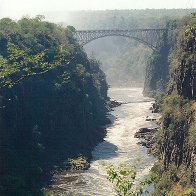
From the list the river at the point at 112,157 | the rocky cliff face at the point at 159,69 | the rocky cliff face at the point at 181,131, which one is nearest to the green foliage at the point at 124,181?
the river at the point at 112,157

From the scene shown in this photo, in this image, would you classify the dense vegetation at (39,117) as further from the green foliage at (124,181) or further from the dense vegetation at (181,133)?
the green foliage at (124,181)

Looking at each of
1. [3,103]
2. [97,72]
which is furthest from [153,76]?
[3,103]

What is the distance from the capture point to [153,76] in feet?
481

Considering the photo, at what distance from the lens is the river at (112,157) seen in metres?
54.9

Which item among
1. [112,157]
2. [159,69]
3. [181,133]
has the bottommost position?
[112,157]

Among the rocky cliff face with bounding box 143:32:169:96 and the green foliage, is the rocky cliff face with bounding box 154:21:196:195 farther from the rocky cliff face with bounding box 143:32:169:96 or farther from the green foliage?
the rocky cliff face with bounding box 143:32:169:96

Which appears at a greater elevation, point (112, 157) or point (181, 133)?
point (181, 133)

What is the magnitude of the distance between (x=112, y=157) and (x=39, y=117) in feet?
39.3

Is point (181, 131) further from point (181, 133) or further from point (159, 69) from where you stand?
point (159, 69)

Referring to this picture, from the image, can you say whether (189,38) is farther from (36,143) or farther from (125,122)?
(125,122)

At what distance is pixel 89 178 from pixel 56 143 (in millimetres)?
13008

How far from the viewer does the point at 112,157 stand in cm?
6781

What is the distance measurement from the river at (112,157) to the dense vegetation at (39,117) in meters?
2.06

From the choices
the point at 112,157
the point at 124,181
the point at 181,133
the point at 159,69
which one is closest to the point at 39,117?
the point at 112,157
